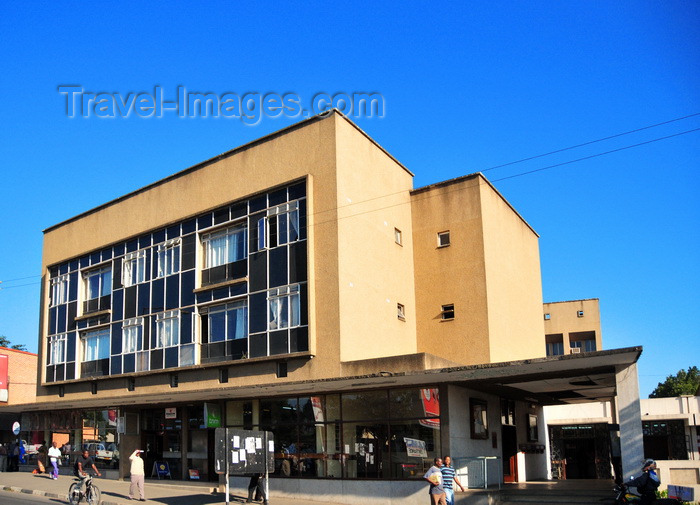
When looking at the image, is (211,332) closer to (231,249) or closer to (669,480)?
(231,249)

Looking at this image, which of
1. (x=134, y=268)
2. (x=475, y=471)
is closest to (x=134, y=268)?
(x=134, y=268)

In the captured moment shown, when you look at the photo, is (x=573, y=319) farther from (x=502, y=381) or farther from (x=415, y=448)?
(x=415, y=448)

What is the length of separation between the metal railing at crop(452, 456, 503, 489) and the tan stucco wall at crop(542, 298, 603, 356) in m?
31.4

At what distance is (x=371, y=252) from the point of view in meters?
29.7

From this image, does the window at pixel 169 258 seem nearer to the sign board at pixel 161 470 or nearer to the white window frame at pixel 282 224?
the white window frame at pixel 282 224

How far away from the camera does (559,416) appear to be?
129 ft

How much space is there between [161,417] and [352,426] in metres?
11.1

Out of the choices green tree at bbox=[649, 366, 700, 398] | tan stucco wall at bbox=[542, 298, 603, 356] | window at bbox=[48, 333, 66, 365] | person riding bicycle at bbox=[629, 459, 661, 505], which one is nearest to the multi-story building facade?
window at bbox=[48, 333, 66, 365]

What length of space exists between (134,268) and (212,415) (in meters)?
9.93

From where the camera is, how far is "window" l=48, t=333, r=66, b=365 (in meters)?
38.6

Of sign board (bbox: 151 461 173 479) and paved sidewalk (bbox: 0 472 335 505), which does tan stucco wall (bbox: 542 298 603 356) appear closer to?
sign board (bbox: 151 461 173 479)

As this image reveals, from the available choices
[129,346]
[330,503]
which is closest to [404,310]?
[330,503]

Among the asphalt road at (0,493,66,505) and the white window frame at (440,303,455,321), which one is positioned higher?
the white window frame at (440,303,455,321)

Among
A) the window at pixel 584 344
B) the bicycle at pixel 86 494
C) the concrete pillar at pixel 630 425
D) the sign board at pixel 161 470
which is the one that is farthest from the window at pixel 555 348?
the bicycle at pixel 86 494
